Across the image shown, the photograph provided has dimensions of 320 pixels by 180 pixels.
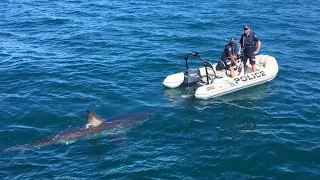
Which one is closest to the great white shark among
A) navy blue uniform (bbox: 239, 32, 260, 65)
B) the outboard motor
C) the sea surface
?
the sea surface

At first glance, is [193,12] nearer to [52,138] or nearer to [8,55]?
[8,55]

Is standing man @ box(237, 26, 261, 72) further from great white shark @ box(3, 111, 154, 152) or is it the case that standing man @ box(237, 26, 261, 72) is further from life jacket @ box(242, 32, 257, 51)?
great white shark @ box(3, 111, 154, 152)

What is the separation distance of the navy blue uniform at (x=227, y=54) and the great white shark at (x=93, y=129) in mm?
5385

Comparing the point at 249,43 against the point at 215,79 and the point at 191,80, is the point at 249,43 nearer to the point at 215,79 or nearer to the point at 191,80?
the point at 215,79

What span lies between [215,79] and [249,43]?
251cm

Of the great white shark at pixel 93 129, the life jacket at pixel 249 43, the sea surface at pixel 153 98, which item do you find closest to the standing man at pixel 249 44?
the life jacket at pixel 249 43

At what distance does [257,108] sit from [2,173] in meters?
10.9

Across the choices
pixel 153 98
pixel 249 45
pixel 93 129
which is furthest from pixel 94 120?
pixel 249 45

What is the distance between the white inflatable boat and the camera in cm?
1809

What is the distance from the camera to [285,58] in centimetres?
2297

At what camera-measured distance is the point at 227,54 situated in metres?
19.0

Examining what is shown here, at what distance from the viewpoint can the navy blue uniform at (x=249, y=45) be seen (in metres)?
18.8

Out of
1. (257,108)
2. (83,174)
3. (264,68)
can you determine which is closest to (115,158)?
(83,174)

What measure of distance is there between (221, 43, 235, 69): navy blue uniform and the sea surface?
175cm
